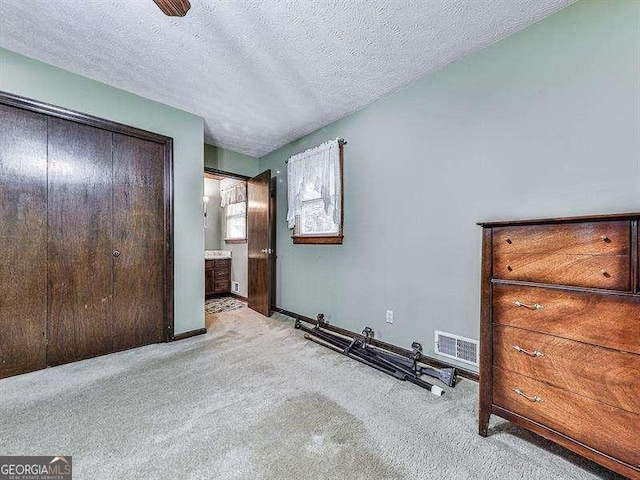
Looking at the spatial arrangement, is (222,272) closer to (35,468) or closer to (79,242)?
(79,242)

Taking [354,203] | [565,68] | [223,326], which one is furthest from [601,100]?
[223,326]

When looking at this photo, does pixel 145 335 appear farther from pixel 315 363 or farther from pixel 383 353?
pixel 383 353

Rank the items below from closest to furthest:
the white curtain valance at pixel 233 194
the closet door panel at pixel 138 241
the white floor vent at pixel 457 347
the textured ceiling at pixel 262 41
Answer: the textured ceiling at pixel 262 41 < the white floor vent at pixel 457 347 < the closet door panel at pixel 138 241 < the white curtain valance at pixel 233 194

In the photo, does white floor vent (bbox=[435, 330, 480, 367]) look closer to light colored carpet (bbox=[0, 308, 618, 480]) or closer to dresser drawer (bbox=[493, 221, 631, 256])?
light colored carpet (bbox=[0, 308, 618, 480])

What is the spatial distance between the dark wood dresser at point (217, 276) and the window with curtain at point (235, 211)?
1.67ft

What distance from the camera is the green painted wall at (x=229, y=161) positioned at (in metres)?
3.88

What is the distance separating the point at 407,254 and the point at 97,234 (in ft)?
9.29

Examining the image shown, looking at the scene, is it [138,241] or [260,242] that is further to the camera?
[260,242]

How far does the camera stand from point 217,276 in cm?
525

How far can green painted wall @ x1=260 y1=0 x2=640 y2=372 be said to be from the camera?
1.53 meters

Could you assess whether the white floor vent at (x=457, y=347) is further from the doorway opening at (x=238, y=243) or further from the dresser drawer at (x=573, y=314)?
the doorway opening at (x=238, y=243)

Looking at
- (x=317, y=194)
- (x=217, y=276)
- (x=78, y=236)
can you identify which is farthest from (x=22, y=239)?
(x=217, y=276)

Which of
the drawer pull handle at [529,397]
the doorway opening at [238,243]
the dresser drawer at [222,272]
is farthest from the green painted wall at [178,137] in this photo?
the drawer pull handle at [529,397]

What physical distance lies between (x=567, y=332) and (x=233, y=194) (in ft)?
17.0
